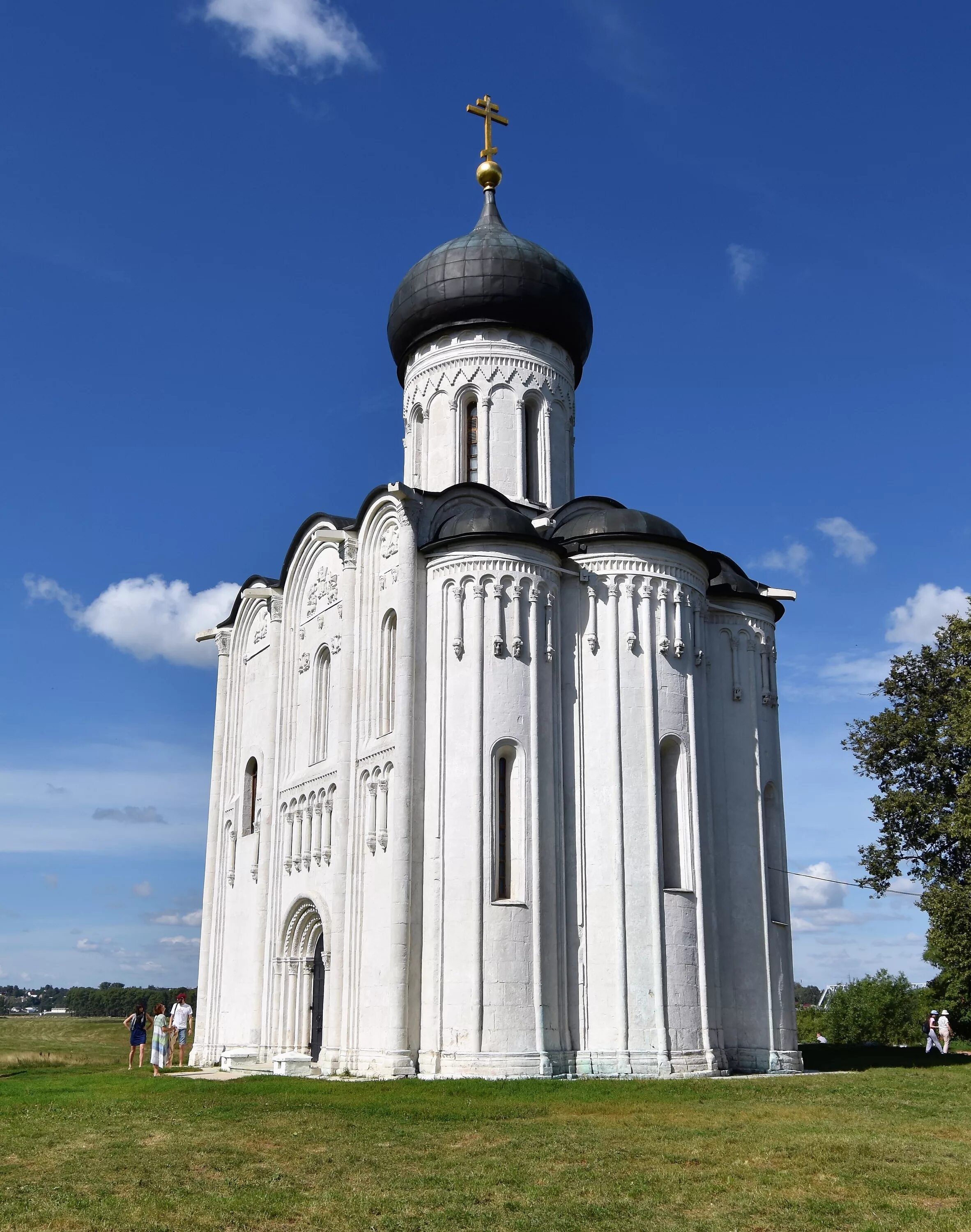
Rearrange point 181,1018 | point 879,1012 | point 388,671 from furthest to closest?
point 879,1012 < point 181,1018 < point 388,671

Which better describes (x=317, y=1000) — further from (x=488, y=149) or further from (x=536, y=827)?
(x=488, y=149)

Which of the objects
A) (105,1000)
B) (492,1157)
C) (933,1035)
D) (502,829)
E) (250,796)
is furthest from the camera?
(105,1000)

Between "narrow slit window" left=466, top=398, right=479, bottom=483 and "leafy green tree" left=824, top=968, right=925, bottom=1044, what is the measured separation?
18.3 m

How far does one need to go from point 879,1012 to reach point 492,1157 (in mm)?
24575

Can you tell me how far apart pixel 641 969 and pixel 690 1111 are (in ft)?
14.3

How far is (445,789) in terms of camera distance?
52.0 feet

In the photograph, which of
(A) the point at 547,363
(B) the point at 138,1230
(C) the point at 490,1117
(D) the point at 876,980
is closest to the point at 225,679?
(A) the point at 547,363

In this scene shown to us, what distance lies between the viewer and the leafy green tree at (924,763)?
68.7 ft

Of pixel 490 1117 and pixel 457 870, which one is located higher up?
pixel 457 870

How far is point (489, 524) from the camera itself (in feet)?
54.4

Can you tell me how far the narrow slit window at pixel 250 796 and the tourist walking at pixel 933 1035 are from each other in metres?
12.4

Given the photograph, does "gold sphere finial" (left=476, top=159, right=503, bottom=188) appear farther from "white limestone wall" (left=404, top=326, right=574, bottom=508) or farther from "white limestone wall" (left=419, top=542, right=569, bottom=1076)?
"white limestone wall" (left=419, top=542, right=569, bottom=1076)

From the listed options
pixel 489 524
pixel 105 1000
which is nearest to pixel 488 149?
pixel 489 524

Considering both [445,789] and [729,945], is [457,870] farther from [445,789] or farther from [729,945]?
[729,945]
